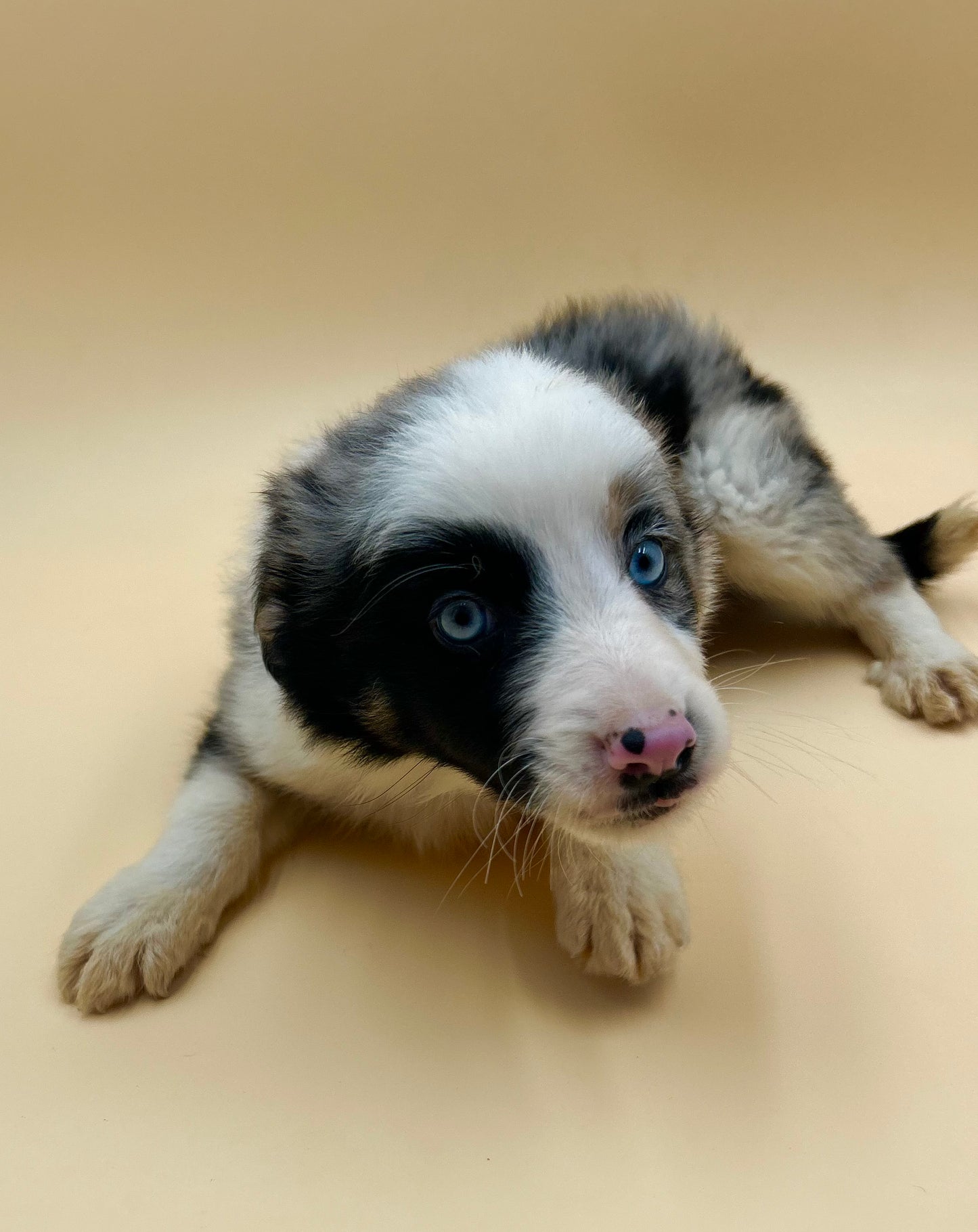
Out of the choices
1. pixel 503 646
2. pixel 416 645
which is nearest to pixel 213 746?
pixel 416 645

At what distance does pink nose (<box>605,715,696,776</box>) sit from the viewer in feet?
4.89

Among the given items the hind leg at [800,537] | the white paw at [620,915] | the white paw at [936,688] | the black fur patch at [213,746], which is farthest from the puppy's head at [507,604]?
the white paw at [936,688]

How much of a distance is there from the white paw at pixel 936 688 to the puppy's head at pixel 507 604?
89 cm

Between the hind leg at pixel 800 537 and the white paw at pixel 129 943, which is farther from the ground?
the hind leg at pixel 800 537

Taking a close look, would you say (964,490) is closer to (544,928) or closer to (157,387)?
(544,928)

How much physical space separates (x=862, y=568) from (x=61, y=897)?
2201 millimetres

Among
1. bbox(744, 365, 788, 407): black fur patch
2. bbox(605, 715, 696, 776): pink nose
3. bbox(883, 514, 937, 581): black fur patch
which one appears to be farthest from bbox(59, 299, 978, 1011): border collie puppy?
bbox(883, 514, 937, 581): black fur patch

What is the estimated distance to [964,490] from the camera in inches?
137

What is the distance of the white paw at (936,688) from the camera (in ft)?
8.25

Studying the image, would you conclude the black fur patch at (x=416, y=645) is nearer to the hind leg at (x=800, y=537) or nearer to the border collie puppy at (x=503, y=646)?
the border collie puppy at (x=503, y=646)

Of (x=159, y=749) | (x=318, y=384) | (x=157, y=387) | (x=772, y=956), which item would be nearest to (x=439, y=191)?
(x=318, y=384)

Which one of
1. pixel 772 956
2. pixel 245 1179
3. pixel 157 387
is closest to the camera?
pixel 245 1179

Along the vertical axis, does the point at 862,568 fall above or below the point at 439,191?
below

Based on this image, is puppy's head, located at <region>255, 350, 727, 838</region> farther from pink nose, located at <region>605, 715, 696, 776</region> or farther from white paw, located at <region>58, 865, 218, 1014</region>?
white paw, located at <region>58, 865, 218, 1014</region>
